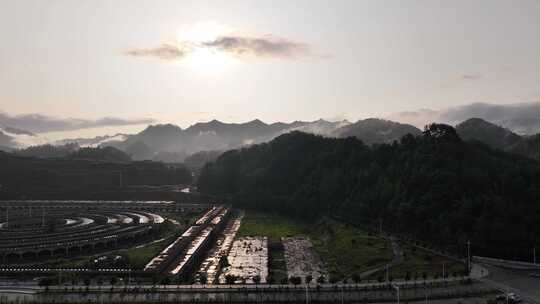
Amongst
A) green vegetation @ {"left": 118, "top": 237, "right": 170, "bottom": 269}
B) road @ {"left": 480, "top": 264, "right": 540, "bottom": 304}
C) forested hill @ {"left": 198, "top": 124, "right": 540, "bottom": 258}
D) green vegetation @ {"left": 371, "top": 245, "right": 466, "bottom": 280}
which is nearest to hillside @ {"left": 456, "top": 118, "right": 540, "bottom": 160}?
forested hill @ {"left": 198, "top": 124, "right": 540, "bottom": 258}

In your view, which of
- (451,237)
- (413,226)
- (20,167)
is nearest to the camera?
(451,237)

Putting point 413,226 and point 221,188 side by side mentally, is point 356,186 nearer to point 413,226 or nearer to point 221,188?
point 413,226

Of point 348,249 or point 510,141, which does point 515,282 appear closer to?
point 348,249

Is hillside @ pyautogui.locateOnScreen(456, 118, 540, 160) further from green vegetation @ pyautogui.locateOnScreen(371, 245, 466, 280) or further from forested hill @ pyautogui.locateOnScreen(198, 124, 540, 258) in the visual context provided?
green vegetation @ pyautogui.locateOnScreen(371, 245, 466, 280)

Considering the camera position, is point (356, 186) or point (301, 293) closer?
point (301, 293)

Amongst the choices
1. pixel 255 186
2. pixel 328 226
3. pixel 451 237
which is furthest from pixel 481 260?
pixel 255 186

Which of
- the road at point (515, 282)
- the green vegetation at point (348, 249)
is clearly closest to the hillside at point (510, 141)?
the green vegetation at point (348, 249)

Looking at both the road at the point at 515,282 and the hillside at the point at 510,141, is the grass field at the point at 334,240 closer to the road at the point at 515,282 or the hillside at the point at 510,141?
the road at the point at 515,282
